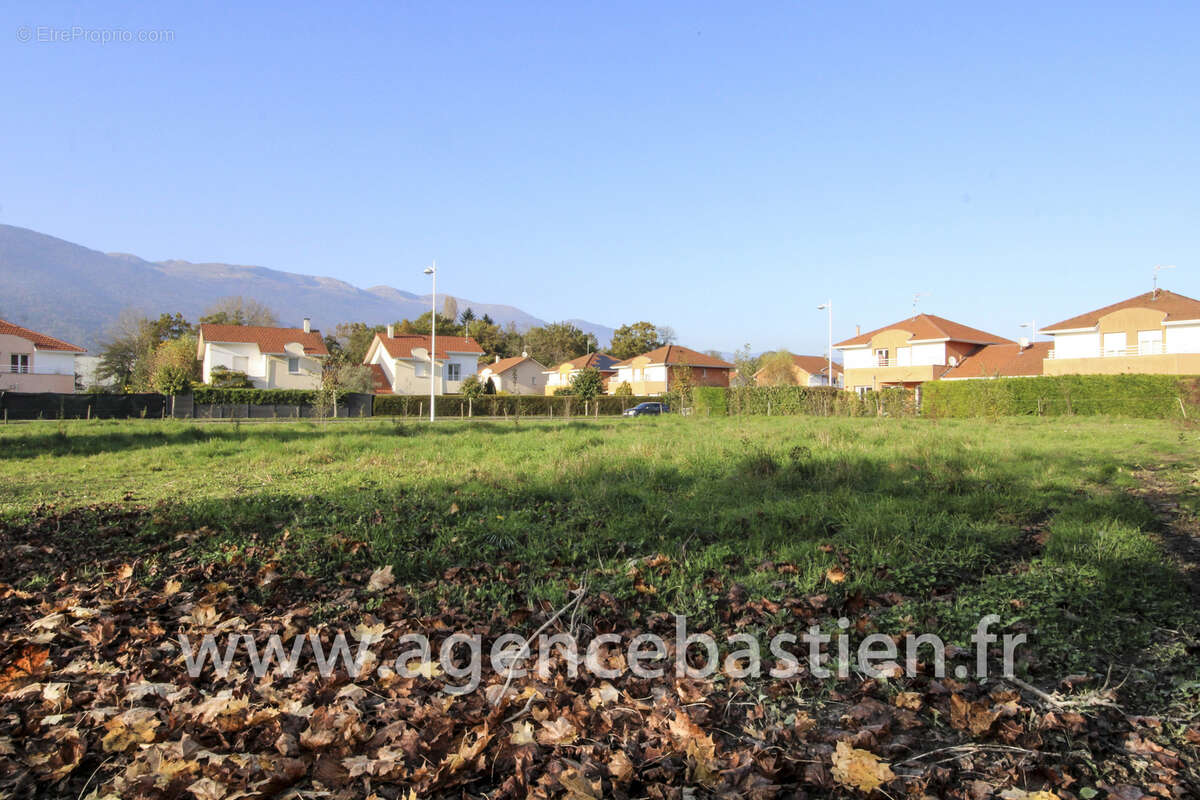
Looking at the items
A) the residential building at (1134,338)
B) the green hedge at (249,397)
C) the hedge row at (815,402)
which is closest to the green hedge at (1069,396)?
the hedge row at (815,402)

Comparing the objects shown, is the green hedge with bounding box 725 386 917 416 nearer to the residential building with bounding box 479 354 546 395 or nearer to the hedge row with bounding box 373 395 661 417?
the hedge row with bounding box 373 395 661 417

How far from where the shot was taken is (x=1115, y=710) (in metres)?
2.59

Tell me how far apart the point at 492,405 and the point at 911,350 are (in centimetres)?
2874

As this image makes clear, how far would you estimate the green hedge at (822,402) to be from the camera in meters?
28.4

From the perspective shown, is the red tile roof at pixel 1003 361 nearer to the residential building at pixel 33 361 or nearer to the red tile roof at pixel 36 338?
the red tile roof at pixel 36 338

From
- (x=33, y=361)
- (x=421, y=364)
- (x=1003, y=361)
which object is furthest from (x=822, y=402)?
(x=33, y=361)

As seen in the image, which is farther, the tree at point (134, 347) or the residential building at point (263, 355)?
the residential building at point (263, 355)

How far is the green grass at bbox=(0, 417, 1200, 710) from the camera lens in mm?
3754

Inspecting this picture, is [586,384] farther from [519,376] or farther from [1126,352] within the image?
[1126,352]

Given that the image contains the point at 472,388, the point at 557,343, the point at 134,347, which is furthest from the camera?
the point at 557,343

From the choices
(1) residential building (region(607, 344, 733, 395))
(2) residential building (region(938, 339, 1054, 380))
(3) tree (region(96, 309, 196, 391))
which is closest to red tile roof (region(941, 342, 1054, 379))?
(2) residential building (region(938, 339, 1054, 380))

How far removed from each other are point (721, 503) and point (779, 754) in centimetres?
427

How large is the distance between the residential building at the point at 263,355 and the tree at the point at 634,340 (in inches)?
1596

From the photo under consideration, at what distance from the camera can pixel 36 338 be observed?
151 feet
